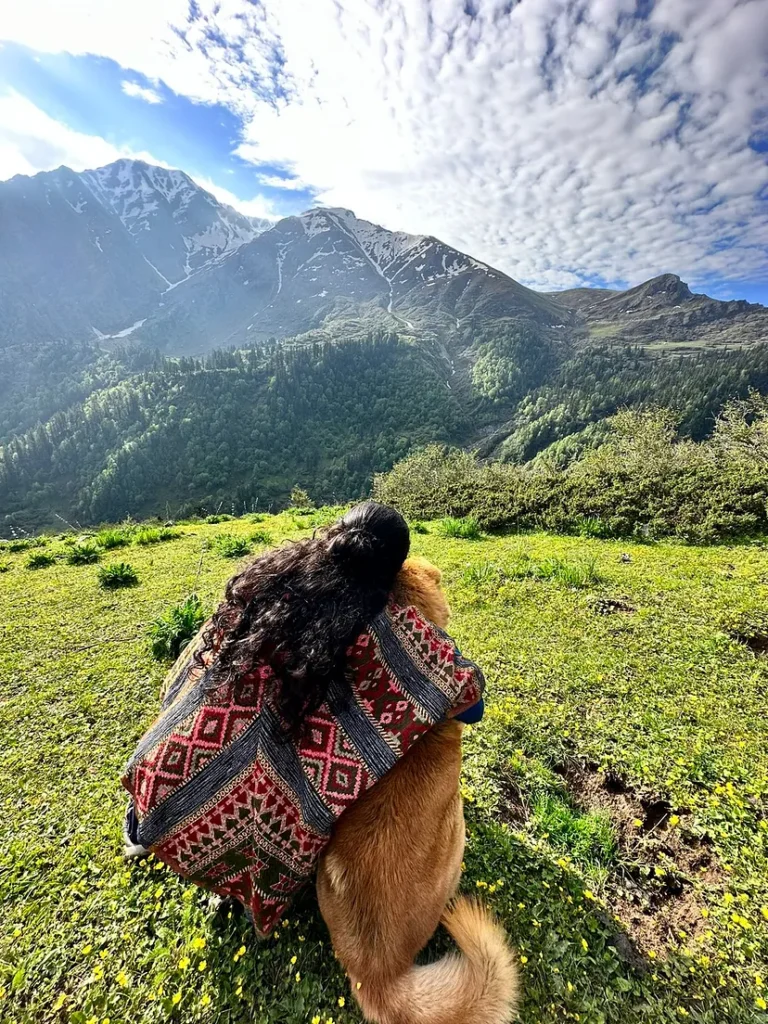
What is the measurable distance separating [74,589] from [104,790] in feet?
18.1

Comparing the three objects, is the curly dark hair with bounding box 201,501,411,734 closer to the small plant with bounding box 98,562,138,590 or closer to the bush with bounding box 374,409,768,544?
the small plant with bounding box 98,562,138,590

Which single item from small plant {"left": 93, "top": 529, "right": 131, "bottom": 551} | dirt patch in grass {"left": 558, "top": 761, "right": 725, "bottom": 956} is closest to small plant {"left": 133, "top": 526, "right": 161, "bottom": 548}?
small plant {"left": 93, "top": 529, "right": 131, "bottom": 551}

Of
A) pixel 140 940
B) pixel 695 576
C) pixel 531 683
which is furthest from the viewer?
pixel 695 576

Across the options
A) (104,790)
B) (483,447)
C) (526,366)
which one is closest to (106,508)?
(483,447)

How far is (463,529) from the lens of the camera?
430 inches

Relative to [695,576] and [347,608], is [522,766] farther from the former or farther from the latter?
[695,576]

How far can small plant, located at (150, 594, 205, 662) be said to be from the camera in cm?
552

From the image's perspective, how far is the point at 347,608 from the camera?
1.93 metres

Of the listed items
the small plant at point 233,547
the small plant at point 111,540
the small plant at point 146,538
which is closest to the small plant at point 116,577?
the small plant at point 233,547

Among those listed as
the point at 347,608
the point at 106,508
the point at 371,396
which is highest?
the point at 347,608

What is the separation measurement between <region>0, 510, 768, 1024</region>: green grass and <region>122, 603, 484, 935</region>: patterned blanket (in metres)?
1.07

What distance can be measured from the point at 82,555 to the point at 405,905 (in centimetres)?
1020

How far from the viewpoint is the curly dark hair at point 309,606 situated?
1.86 metres

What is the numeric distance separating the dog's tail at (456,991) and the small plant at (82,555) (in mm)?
10030
